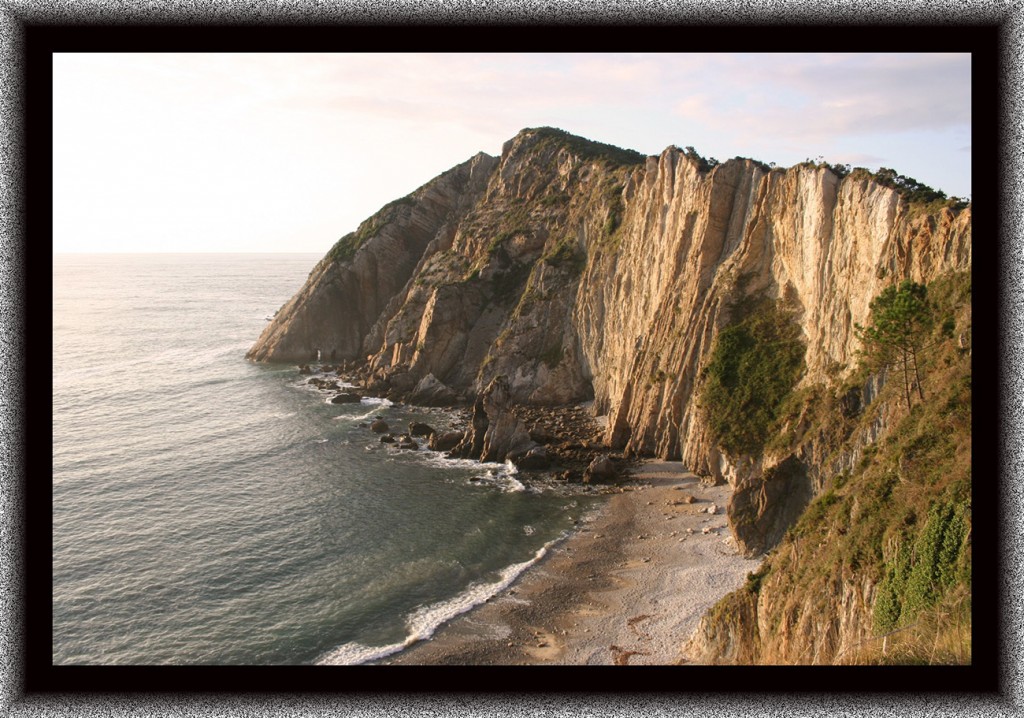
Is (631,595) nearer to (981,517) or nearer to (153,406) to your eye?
(981,517)

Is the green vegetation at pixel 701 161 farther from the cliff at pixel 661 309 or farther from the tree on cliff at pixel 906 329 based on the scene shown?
the tree on cliff at pixel 906 329

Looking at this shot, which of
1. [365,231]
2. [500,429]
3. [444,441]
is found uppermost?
[365,231]

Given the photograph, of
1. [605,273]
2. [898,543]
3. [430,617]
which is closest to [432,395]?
[605,273]

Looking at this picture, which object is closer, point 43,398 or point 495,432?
point 43,398

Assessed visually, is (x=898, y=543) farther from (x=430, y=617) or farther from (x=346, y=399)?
(x=346, y=399)

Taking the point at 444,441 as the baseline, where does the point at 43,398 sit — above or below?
above

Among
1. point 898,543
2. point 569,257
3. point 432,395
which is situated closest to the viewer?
point 898,543

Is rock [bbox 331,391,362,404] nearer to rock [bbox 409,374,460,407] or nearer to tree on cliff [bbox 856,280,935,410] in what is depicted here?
rock [bbox 409,374,460,407]

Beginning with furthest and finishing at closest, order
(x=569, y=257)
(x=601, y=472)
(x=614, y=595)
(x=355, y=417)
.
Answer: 1. (x=569, y=257)
2. (x=355, y=417)
3. (x=601, y=472)
4. (x=614, y=595)
